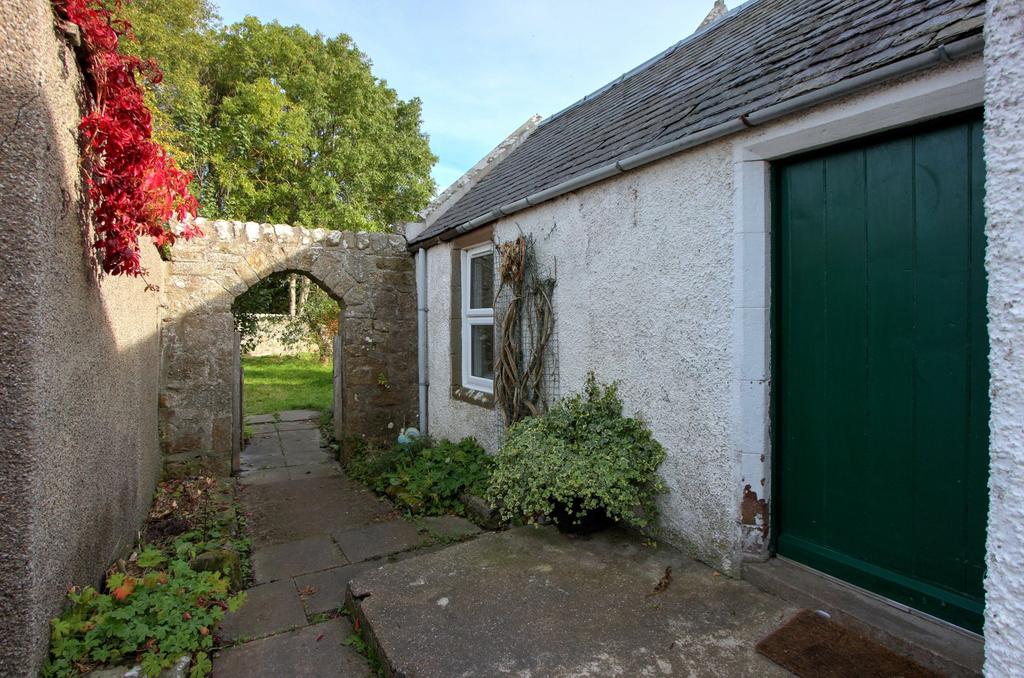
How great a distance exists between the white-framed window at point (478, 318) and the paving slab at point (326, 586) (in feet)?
7.46

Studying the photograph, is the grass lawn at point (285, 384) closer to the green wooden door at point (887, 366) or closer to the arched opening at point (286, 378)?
the arched opening at point (286, 378)

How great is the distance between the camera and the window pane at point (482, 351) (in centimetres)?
584

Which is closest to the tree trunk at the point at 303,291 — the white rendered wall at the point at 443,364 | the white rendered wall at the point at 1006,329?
the white rendered wall at the point at 443,364

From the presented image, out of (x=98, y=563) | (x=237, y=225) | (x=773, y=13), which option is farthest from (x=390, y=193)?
(x=98, y=563)

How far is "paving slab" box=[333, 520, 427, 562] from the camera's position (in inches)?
165

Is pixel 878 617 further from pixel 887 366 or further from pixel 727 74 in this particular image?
pixel 727 74

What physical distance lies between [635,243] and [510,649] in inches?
97.8

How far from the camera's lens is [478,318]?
5945 millimetres

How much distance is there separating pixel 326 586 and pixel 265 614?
0.46 metres

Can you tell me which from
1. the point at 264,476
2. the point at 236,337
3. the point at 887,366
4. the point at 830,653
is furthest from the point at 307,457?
the point at 887,366

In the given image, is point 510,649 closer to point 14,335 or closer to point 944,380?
point 944,380

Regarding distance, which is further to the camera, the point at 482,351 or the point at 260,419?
the point at 260,419

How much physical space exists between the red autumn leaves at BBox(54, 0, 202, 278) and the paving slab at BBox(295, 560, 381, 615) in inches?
89.9

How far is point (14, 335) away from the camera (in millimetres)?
1902
